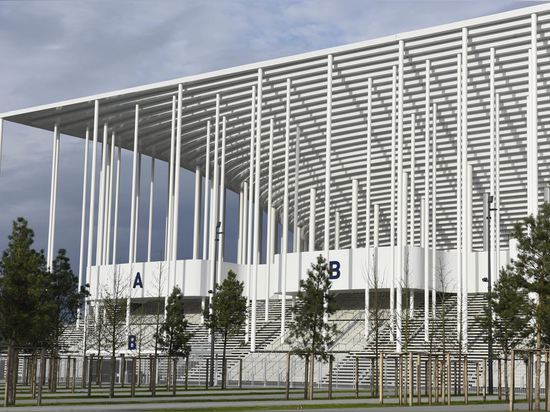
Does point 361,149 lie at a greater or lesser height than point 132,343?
greater

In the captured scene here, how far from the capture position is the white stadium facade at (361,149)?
43062 millimetres

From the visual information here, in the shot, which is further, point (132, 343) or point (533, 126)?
point (132, 343)

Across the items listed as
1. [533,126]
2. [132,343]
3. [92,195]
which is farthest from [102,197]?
[533,126]

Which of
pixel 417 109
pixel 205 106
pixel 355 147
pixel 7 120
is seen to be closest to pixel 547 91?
pixel 417 109

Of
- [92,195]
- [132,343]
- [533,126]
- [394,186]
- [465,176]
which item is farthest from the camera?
[92,195]

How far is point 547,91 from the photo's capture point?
45844 millimetres

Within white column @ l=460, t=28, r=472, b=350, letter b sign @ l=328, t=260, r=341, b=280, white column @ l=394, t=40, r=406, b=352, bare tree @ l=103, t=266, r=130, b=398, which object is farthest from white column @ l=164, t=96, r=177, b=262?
white column @ l=460, t=28, r=472, b=350

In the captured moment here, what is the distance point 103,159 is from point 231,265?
411 inches

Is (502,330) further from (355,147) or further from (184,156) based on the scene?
(184,156)

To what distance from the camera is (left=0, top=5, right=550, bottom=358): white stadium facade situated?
1695 inches

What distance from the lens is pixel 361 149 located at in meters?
55.3

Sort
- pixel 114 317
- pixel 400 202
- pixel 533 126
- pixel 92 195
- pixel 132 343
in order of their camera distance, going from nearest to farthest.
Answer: pixel 114 317 < pixel 533 126 < pixel 400 202 < pixel 132 343 < pixel 92 195

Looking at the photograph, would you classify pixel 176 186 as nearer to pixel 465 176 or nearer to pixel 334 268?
pixel 334 268

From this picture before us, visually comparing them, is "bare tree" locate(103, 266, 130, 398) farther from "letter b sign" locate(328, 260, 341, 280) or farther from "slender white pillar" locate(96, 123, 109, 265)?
"letter b sign" locate(328, 260, 341, 280)
